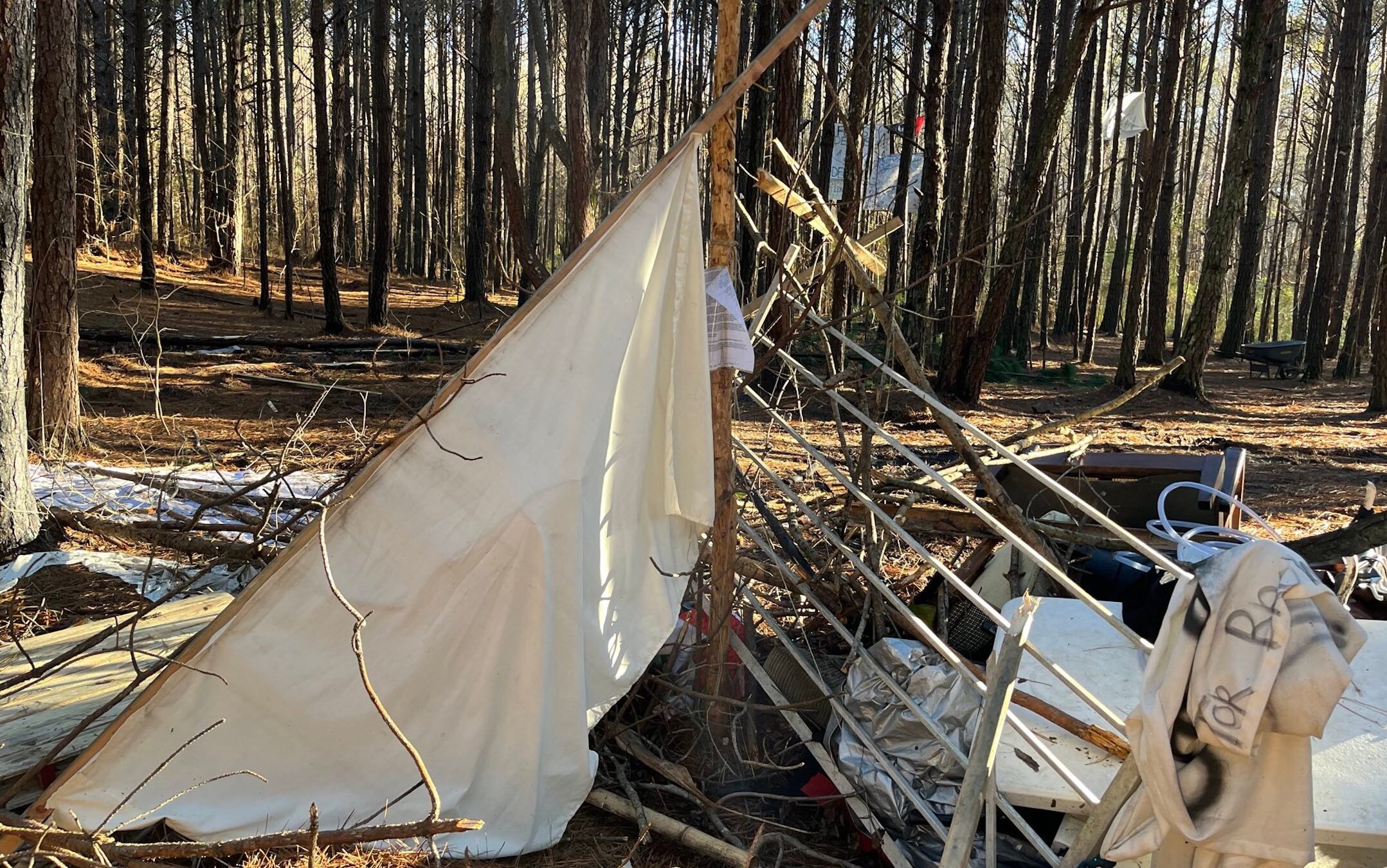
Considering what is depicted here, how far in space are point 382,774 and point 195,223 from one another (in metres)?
26.0

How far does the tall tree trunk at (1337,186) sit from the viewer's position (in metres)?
16.0

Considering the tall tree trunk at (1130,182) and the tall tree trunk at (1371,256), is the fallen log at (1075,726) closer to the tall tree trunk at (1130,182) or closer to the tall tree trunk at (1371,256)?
the tall tree trunk at (1130,182)

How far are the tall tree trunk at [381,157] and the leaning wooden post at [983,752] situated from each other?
14108mm

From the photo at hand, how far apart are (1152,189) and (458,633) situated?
50.3 ft

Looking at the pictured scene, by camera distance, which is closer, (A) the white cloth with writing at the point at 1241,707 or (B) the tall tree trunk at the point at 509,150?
(A) the white cloth with writing at the point at 1241,707

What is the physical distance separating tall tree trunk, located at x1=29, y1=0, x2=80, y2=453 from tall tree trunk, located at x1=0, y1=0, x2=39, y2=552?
1739 millimetres

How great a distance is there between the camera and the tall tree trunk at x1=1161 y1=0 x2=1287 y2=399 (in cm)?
1210

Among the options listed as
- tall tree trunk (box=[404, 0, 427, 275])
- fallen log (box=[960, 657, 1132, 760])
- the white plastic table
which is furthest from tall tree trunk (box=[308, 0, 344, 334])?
fallen log (box=[960, 657, 1132, 760])

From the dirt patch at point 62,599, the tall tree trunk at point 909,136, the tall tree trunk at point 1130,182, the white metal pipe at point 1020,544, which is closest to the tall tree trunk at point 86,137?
the dirt patch at point 62,599

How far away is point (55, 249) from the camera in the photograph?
276 inches

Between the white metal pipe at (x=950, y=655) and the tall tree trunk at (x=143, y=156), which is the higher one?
the tall tree trunk at (x=143, y=156)

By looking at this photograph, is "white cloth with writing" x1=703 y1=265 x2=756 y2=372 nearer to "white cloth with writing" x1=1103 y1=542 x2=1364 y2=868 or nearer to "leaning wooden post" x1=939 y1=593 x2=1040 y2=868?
"leaning wooden post" x1=939 y1=593 x2=1040 y2=868

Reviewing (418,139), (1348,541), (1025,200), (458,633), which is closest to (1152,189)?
(1025,200)

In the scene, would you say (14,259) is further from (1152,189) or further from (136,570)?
(1152,189)
